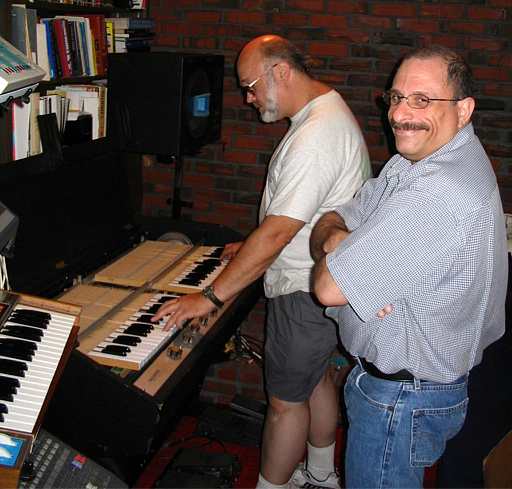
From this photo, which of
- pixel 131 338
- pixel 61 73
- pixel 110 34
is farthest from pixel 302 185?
pixel 110 34

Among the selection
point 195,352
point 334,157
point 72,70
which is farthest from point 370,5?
point 195,352

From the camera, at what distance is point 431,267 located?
152 centimetres

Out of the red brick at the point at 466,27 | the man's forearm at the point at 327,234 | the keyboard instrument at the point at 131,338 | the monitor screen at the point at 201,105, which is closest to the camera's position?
the man's forearm at the point at 327,234

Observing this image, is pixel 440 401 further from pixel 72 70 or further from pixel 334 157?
pixel 72 70

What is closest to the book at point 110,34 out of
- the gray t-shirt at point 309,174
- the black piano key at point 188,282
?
the gray t-shirt at point 309,174

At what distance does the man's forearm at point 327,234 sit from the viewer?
193 cm

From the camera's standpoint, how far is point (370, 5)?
3275 millimetres

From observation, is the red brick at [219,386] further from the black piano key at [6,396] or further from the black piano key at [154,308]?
the black piano key at [6,396]

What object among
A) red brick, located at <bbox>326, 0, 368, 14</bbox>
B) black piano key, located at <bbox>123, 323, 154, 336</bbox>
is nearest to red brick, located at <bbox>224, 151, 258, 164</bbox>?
red brick, located at <bbox>326, 0, 368, 14</bbox>

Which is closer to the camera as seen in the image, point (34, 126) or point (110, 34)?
point (34, 126)

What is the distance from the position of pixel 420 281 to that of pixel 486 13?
214cm

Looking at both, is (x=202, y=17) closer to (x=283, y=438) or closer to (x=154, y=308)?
(x=154, y=308)

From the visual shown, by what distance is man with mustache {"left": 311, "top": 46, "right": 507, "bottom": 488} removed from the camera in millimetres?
1502

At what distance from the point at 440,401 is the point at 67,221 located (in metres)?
1.56
